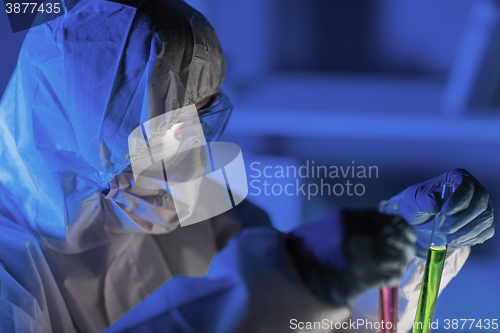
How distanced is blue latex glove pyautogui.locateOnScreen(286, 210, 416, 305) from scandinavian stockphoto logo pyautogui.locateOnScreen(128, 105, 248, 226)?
0.37 meters

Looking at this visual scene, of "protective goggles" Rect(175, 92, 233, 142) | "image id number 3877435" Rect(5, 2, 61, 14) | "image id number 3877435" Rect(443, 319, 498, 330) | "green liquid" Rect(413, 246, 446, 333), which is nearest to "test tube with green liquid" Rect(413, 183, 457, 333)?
"green liquid" Rect(413, 246, 446, 333)

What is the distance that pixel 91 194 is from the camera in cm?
72

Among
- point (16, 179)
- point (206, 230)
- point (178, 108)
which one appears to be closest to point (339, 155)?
point (206, 230)

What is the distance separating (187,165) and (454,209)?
0.53 metres

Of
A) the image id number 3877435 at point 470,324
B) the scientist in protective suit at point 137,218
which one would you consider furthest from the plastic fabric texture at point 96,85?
the image id number 3877435 at point 470,324

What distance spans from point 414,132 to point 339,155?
24cm

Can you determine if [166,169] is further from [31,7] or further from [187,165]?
[31,7]

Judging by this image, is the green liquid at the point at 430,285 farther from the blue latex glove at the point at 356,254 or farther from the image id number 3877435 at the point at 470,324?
the image id number 3877435 at the point at 470,324

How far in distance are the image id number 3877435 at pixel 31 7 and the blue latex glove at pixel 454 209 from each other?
2.51 feet

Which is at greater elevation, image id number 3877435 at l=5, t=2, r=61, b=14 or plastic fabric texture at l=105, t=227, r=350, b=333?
image id number 3877435 at l=5, t=2, r=61, b=14

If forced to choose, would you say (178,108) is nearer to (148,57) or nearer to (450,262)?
(148,57)

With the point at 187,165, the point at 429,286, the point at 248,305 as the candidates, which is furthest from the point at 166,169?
the point at 429,286

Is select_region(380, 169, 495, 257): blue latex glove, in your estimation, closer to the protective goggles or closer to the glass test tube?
the glass test tube

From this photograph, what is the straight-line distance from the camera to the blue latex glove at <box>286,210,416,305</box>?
1.32ft
